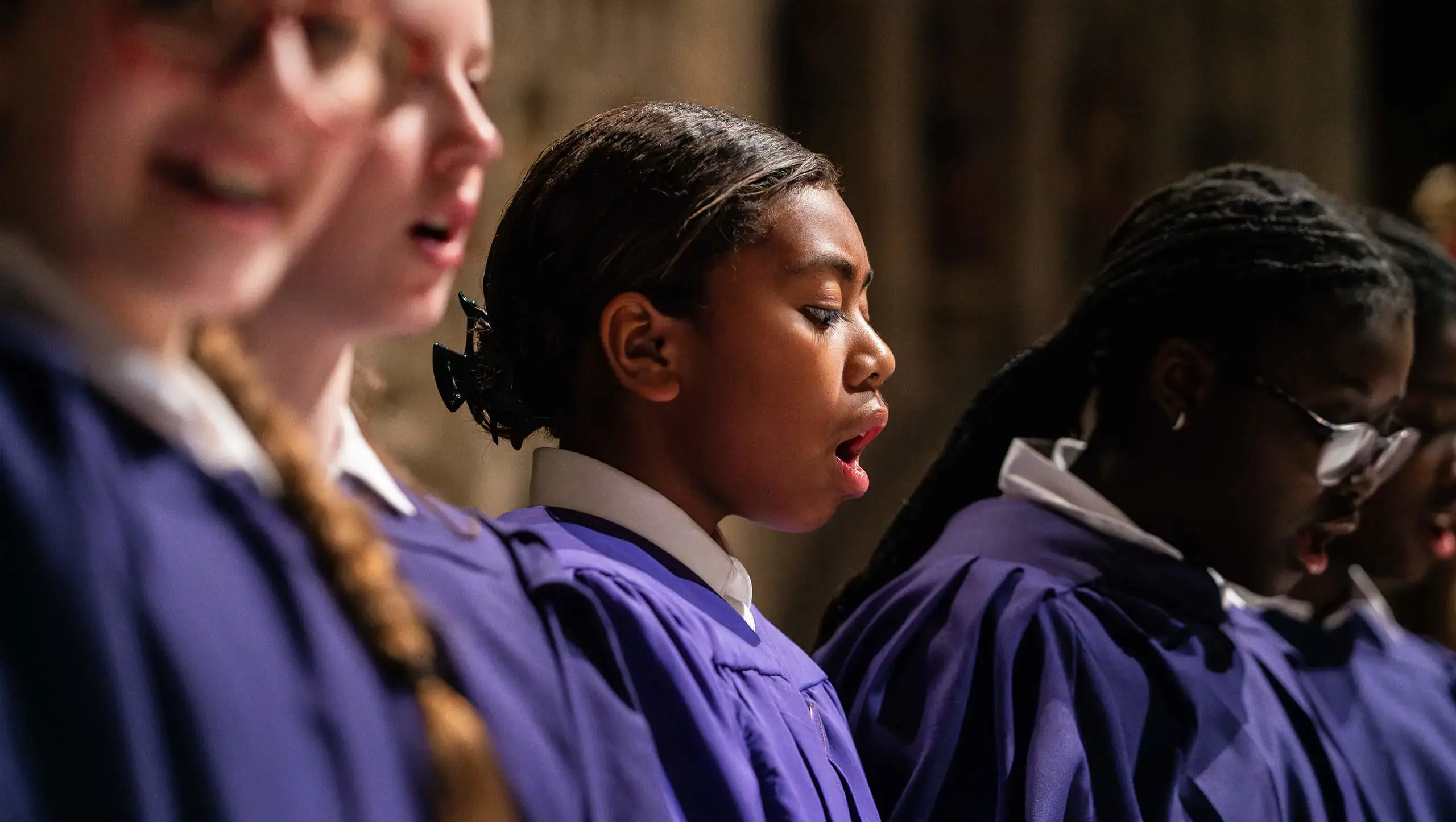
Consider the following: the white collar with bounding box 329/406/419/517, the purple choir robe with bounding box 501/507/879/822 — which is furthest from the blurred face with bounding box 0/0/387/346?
the purple choir robe with bounding box 501/507/879/822

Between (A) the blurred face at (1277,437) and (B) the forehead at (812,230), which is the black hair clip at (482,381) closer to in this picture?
(B) the forehead at (812,230)

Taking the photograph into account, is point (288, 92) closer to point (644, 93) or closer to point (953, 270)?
point (644, 93)

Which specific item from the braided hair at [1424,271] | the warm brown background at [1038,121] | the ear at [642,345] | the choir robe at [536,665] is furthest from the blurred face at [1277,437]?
the warm brown background at [1038,121]

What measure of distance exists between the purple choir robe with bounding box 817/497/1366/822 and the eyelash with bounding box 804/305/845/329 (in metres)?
0.50

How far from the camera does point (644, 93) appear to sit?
4.13 metres

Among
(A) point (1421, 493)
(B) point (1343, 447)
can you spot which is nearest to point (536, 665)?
(B) point (1343, 447)

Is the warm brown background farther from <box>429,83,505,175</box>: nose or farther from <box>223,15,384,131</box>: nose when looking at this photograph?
<box>223,15,384,131</box>: nose

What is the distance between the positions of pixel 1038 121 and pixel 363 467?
6.05 metres

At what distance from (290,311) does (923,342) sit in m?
5.50

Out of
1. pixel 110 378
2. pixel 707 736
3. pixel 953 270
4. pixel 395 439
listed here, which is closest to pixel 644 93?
pixel 395 439

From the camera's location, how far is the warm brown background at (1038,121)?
20.2 ft

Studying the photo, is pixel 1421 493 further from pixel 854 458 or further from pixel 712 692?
pixel 712 692

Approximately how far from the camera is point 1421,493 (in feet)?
8.61

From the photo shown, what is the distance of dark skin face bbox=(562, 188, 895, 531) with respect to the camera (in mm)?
1425
